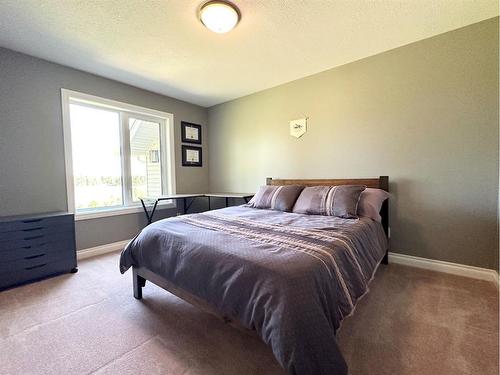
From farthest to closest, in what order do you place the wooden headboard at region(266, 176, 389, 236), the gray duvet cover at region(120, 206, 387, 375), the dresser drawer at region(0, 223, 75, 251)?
1. the wooden headboard at region(266, 176, 389, 236)
2. the dresser drawer at region(0, 223, 75, 251)
3. the gray duvet cover at region(120, 206, 387, 375)

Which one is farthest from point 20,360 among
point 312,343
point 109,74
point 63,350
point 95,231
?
point 109,74

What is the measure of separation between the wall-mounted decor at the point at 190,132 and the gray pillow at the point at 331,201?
98.1 inches

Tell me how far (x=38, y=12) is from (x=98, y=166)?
179 cm

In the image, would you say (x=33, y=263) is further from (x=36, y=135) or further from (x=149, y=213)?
(x=149, y=213)

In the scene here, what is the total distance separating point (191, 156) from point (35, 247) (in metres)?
2.48

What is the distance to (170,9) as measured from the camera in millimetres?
1828

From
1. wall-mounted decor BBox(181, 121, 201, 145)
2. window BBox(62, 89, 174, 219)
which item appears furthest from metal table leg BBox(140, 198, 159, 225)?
wall-mounted decor BBox(181, 121, 201, 145)

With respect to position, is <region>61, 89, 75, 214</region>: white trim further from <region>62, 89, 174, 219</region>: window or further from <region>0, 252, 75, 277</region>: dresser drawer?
<region>0, 252, 75, 277</region>: dresser drawer

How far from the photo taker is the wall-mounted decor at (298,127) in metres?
3.19

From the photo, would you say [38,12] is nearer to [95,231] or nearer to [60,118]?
[60,118]

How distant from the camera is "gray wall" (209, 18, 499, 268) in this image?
2.12 meters

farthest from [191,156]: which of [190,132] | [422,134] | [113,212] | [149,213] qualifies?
[422,134]

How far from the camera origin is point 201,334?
4.89 ft

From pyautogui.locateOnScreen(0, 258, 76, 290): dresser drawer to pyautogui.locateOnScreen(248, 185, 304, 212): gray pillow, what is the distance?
2.11 m
